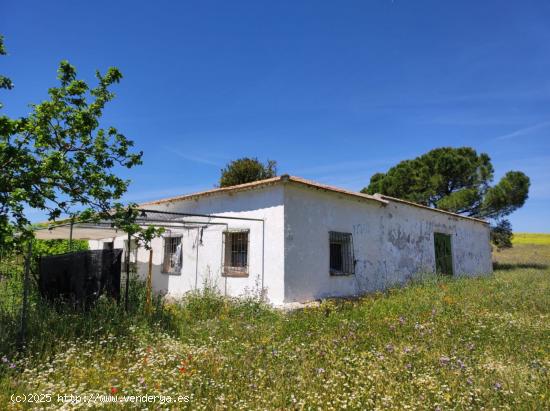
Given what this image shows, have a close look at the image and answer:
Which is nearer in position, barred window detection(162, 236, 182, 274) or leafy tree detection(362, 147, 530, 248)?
barred window detection(162, 236, 182, 274)

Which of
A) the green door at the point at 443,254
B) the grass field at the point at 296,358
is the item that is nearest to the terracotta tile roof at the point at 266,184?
the grass field at the point at 296,358

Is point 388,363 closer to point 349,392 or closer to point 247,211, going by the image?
point 349,392

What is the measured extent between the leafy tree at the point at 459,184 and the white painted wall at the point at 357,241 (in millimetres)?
6329

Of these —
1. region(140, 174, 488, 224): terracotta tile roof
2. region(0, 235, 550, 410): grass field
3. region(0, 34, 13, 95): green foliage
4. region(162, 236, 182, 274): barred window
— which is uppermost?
region(0, 34, 13, 95): green foliage

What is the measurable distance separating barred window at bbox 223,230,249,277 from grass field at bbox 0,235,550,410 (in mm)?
1802

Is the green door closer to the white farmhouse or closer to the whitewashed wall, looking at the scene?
the white farmhouse

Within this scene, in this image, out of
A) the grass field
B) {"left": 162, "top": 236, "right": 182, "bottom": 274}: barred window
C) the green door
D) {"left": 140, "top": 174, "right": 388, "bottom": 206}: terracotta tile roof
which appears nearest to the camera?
the grass field

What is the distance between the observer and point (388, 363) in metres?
4.68

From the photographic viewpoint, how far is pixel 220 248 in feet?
33.2

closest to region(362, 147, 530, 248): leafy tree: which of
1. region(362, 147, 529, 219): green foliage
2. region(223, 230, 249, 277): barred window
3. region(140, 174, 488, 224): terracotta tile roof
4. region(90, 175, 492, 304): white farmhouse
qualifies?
region(362, 147, 529, 219): green foliage

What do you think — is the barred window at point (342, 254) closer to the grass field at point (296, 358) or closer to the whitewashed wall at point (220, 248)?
the whitewashed wall at point (220, 248)

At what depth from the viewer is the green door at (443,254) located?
46.6 ft

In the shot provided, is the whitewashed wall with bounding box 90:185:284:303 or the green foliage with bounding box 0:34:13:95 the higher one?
the green foliage with bounding box 0:34:13:95

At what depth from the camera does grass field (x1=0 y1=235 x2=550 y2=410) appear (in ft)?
12.5
